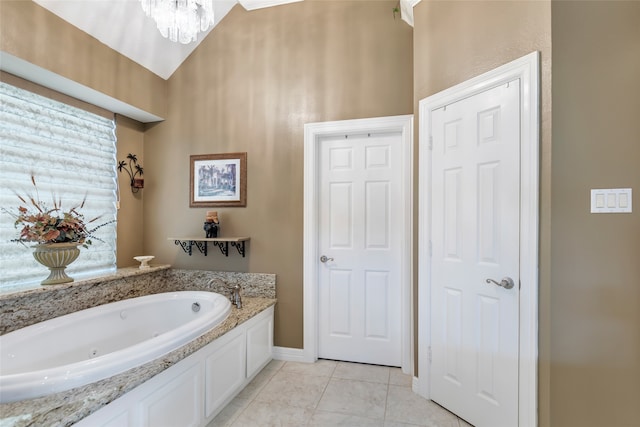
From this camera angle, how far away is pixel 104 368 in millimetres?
1259

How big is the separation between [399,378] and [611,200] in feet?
6.00

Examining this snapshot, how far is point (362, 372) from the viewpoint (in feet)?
8.02

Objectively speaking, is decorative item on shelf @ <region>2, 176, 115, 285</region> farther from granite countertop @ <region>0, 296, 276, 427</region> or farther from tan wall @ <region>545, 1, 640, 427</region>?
tan wall @ <region>545, 1, 640, 427</region>

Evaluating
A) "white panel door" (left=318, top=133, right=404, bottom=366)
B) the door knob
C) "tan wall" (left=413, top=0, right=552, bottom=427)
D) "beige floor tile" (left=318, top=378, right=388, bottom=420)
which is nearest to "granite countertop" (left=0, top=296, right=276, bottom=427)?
"beige floor tile" (left=318, top=378, right=388, bottom=420)

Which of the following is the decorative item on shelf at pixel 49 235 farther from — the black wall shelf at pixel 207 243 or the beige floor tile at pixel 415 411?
the beige floor tile at pixel 415 411

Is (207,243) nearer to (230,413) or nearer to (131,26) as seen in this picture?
(230,413)

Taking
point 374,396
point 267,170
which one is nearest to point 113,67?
point 267,170

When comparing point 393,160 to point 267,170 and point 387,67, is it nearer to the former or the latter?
point 387,67

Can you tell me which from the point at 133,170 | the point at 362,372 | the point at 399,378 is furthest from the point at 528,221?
the point at 133,170

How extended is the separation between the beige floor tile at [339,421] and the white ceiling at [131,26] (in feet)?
10.6

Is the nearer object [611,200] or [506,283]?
[611,200]

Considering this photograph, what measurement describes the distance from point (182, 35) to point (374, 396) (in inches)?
105

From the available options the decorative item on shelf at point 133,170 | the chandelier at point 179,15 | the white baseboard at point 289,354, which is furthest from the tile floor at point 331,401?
the chandelier at point 179,15

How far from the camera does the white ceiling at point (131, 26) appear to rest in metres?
2.14
